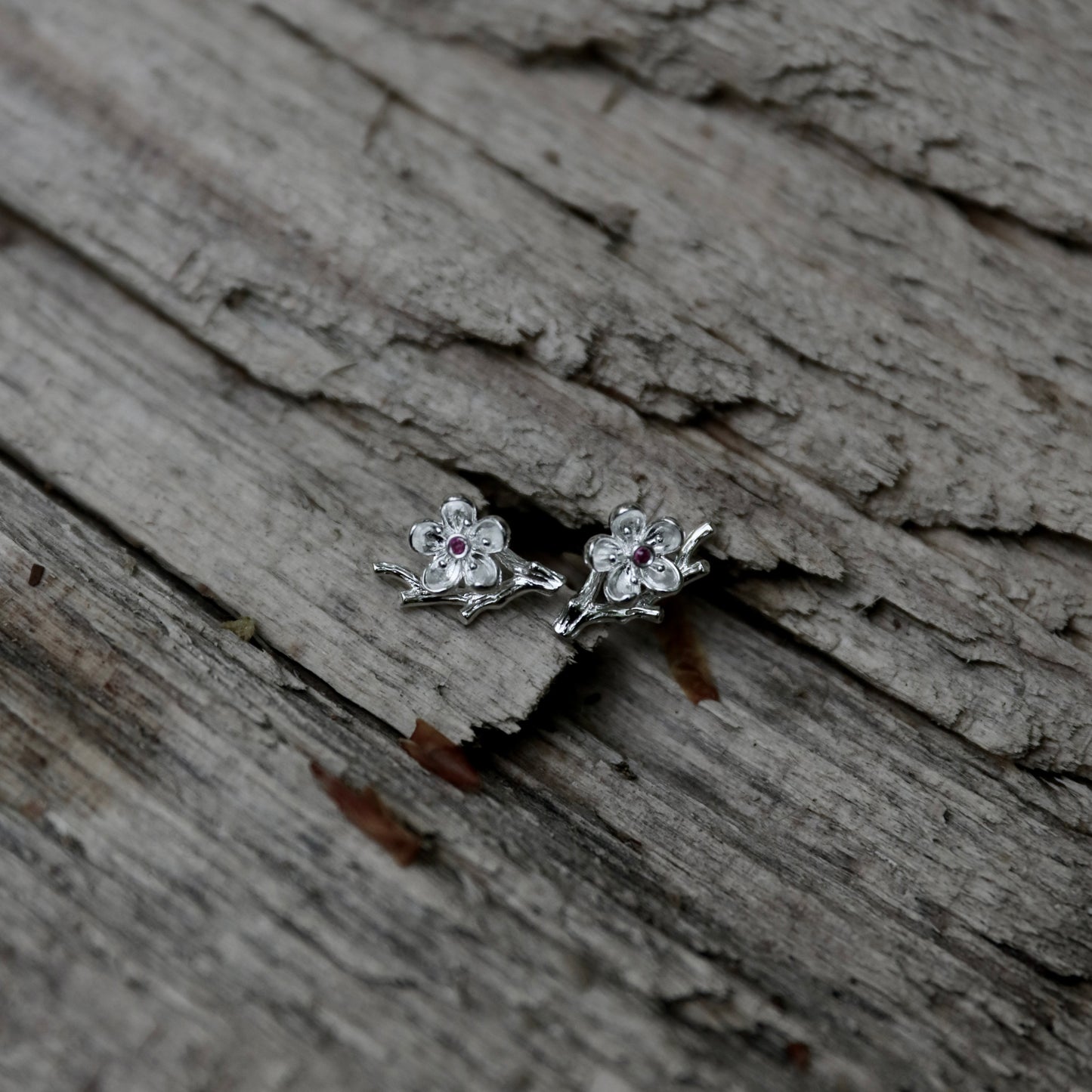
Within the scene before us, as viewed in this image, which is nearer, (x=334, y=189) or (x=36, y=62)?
(x=334, y=189)

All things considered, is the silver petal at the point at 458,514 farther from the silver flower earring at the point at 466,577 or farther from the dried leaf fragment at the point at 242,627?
the dried leaf fragment at the point at 242,627

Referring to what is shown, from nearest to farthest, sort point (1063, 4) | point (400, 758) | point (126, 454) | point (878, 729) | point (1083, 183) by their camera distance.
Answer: point (400, 758) → point (878, 729) → point (126, 454) → point (1083, 183) → point (1063, 4)

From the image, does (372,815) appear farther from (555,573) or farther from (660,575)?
(660,575)

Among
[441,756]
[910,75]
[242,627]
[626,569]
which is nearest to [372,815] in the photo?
[441,756]

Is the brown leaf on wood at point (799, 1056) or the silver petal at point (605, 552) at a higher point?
the silver petal at point (605, 552)

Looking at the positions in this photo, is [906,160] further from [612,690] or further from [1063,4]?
[612,690]

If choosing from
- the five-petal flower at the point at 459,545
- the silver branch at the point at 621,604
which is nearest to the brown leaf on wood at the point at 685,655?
the silver branch at the point at 621,604

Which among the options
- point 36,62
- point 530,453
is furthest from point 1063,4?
point 36,62
